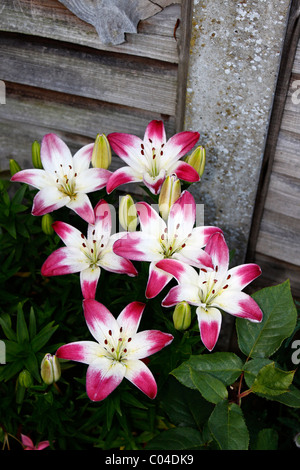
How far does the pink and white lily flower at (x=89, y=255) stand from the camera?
1.28 meters

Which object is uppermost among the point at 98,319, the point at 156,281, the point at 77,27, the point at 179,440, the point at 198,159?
the point at 77,27

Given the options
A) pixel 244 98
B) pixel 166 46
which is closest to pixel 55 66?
pixel 166 46

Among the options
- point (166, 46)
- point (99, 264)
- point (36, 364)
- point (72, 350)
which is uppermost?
point (166, 46)

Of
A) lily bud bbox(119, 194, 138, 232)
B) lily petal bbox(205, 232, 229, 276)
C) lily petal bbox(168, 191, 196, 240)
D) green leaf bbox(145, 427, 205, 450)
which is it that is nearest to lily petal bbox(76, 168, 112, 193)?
lily bud bbox(119, 194, 138, 232)

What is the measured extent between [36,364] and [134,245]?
0.47 m

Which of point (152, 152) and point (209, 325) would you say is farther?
point (152, 152)

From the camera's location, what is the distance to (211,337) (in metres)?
1.18

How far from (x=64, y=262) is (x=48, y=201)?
0.17 m

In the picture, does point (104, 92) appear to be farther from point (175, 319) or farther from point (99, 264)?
point (175, 319)

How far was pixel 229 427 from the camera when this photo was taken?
1077mm

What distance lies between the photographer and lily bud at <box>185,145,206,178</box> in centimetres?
133

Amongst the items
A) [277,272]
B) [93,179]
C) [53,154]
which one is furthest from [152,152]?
[277,272]

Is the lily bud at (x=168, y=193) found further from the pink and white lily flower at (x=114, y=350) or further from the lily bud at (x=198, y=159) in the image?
the pink and white lily flower at (x=114, y=350)

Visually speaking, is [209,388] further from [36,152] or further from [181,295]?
[36,152]
